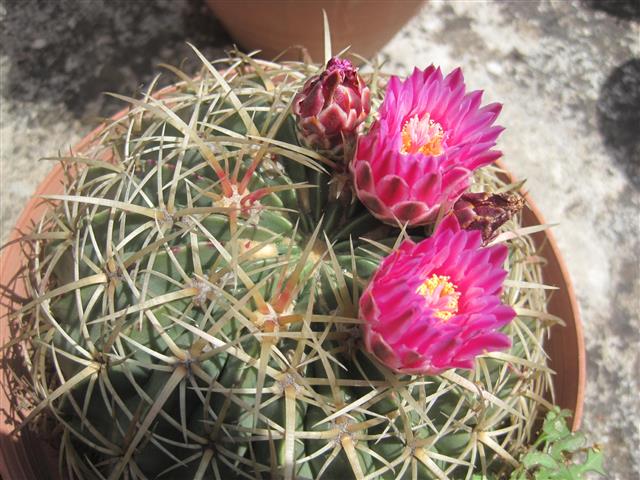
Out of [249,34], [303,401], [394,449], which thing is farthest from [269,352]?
[249,34]

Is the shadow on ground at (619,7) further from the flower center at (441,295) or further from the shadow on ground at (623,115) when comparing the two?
the flower center at (441,295)

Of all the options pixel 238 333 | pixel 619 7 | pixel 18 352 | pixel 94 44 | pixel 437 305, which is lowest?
pixel 18 352

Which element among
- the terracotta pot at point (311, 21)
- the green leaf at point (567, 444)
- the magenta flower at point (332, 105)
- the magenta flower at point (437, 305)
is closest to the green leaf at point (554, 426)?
the green leaf at point (567, 444)

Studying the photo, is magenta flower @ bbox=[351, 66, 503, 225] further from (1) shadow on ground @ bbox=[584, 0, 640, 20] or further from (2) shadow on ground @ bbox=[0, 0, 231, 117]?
(1) shadow on ground @ bbox=[584, 0, 640, 20]

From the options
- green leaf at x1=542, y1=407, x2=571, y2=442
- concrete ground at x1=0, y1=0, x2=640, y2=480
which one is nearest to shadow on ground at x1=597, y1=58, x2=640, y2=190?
concrete ground at x1=0, y1=0, x2=640, y2=480

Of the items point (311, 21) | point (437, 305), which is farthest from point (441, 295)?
point (311, 21)

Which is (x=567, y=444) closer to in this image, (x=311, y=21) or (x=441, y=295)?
(x=441, y=295)

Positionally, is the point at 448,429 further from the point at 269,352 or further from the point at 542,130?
the point at 542,130
